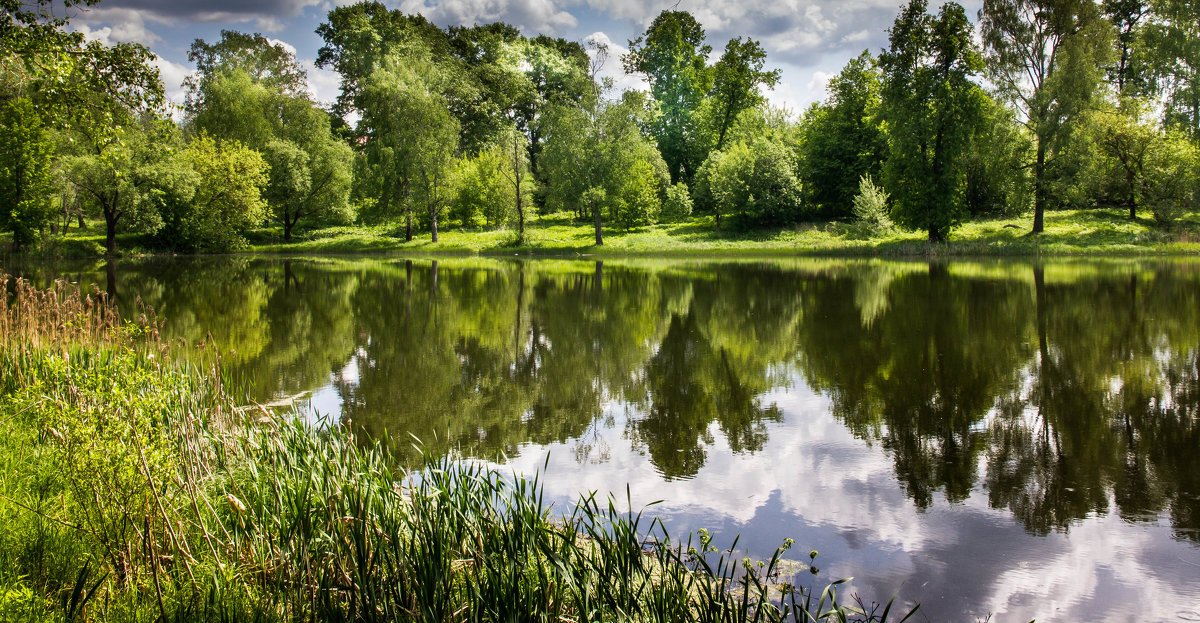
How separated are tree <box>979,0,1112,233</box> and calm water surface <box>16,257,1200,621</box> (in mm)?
22257

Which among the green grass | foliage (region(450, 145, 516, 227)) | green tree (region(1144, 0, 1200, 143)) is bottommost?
the green grass

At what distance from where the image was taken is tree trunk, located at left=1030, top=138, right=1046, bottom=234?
42.3m

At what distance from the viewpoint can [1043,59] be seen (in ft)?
145

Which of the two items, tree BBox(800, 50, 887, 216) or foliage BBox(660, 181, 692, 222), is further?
foliage BBox(660, 181, 692, 222)

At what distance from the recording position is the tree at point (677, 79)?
2633 inches

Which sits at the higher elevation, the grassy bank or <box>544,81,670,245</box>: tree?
<box>544,81,670,245</box>: tree

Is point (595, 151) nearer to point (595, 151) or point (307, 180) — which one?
point (595, 151)

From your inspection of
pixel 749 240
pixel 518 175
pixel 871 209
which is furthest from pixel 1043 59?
pixel 518 175

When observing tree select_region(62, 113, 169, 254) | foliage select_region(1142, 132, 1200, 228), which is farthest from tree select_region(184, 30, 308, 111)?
foliage select_region(1142, 132, 1200, 228)

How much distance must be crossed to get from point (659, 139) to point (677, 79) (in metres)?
6.76

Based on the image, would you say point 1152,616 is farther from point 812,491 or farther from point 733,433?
point 733,433

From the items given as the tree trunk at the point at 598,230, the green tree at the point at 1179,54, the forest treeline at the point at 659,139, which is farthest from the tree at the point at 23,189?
the green tree at the point at 1179,54

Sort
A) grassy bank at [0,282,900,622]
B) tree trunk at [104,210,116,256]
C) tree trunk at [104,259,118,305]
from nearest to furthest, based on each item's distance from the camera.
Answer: grassy bank at [0,282,900,622] < tree trunk at [104,259,118,305] < tree trunk at [104,210,116,256]

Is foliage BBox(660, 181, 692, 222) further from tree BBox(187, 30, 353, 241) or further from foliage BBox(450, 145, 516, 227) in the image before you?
tree BBox(187, 30, 353, 241)
